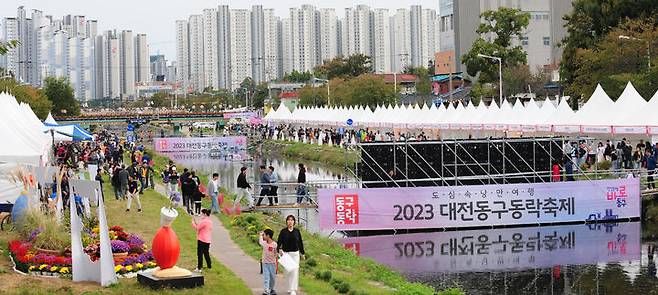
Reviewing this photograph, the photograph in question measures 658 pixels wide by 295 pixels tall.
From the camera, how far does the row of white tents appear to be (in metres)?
43.0

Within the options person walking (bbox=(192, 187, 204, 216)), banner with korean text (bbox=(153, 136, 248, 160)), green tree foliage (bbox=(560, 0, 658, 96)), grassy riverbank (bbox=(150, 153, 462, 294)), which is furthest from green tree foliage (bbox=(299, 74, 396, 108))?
grassy riverbank (bbox=(150, 153, 462, 294))

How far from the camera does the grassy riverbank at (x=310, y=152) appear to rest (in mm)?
64363

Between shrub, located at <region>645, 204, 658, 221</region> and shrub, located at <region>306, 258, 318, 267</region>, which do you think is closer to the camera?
shrub, located at <region>306, 258, 318, 267</region>

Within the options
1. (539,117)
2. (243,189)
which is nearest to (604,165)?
(539,117)

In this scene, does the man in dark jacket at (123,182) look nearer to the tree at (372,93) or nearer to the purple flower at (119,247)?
the purple flower at (119,247)

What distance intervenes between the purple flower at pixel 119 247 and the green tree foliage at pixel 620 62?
39.9m

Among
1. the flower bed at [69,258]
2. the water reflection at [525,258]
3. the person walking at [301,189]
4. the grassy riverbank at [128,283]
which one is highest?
the person walking at [301,189]

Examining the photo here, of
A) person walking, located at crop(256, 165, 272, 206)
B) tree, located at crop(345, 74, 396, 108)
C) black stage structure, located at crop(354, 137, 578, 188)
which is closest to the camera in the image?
→ person walking, located at crop(256, 165, 272, 206)

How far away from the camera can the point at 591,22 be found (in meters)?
72.4

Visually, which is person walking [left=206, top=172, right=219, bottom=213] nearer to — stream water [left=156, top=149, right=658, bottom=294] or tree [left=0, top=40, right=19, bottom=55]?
stream water [left=156, top=149, right=658, bottom=294]

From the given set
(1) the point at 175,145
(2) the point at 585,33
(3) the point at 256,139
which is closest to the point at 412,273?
(2) the point at 585,33

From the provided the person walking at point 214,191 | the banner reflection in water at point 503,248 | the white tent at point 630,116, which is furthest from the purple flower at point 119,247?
the white tent at point 630,116

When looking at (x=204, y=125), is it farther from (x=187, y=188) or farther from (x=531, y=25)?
(x=187, y=188)

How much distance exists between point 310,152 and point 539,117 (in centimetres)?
2375
